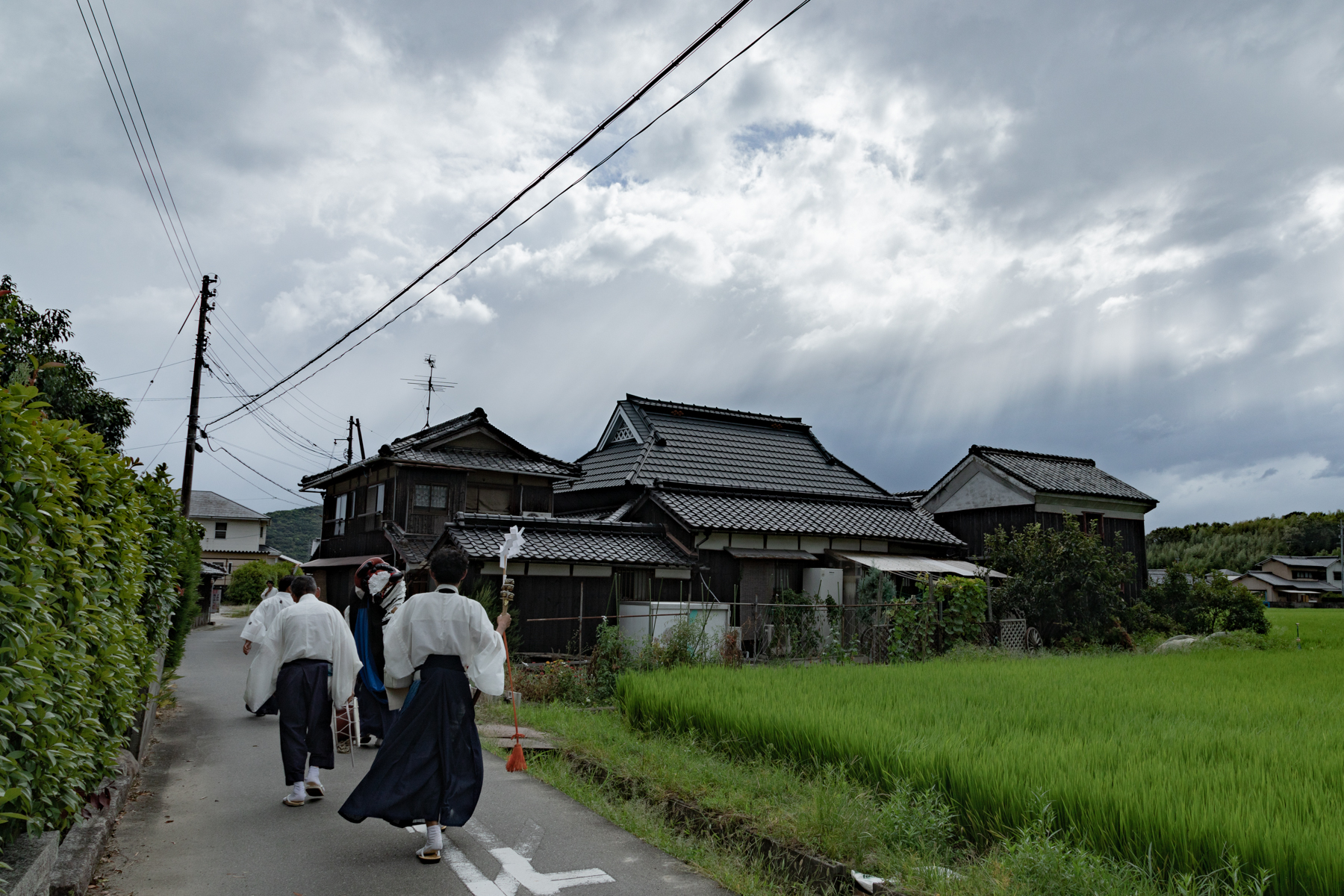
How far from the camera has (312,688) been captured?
650cm

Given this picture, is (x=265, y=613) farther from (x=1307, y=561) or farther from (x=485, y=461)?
(x=1307, y=561)

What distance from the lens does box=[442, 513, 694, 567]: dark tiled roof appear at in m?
15.5

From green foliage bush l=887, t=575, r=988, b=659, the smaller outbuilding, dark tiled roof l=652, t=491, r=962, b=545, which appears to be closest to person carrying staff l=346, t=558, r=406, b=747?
green foliage bush l=887, t=575, r=988, b=659

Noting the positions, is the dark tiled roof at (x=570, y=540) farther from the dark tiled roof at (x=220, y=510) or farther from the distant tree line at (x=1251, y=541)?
the distant tree line at (x=1251, y=541)

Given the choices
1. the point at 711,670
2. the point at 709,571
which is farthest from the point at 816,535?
the point at 711,670

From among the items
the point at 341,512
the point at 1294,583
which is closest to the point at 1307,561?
the point at 1294,583

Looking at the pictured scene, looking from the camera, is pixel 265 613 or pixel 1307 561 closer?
pixel 265 613

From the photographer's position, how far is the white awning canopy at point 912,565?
1972 centimetres

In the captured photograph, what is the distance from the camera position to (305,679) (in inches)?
256

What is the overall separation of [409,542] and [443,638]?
15547 mm

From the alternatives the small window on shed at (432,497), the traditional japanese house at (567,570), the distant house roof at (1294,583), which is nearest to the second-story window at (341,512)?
the small window on shed at (432,497)

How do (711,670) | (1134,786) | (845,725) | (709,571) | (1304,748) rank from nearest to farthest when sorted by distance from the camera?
(1134,786)
(1304,748)
(845,725)
(711,670)
(709,571)

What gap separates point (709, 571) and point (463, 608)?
1381cm

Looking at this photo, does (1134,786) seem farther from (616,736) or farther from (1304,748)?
(616,736)
